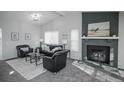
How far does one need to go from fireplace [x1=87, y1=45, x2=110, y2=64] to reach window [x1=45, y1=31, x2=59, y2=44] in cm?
271

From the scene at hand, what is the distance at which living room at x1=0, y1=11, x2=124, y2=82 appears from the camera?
3.03 m

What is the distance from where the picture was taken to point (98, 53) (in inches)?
160

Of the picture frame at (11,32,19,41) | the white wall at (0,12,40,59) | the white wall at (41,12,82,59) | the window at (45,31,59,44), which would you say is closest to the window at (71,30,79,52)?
the white wall at (41,12,82,59)

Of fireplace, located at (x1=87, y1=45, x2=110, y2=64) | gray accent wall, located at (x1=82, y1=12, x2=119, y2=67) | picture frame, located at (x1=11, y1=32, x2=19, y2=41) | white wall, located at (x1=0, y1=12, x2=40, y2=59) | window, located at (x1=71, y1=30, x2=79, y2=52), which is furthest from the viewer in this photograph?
picture frame, located at (x1=11, y1=32, x2=19, y2=41)

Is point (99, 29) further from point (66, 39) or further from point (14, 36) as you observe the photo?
point (14, 36)

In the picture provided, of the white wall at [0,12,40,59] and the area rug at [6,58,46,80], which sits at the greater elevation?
the white wall at [0,12,40,59]

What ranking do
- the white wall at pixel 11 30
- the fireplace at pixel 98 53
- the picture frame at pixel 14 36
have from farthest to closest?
the picture frame at pixel 14 36, the white wall at pixel 11 30, the fireplace at pixel 98 53

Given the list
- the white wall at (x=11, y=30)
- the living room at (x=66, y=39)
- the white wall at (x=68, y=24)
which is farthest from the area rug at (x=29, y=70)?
the white wall at (x=68, y=24)

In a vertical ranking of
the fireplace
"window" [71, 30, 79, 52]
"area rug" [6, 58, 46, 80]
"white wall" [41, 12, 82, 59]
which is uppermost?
"white wall" [41, 12, 82, 59]

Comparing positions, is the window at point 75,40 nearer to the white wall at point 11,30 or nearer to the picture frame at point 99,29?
the picture frame at point 99,29

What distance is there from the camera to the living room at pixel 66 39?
9.96ft

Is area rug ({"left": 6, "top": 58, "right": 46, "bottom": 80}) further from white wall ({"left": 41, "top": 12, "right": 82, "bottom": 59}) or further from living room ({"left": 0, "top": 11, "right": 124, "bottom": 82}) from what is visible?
white wall ({"left": 41, "top": 12, "right": 82, "bottom": 59})
